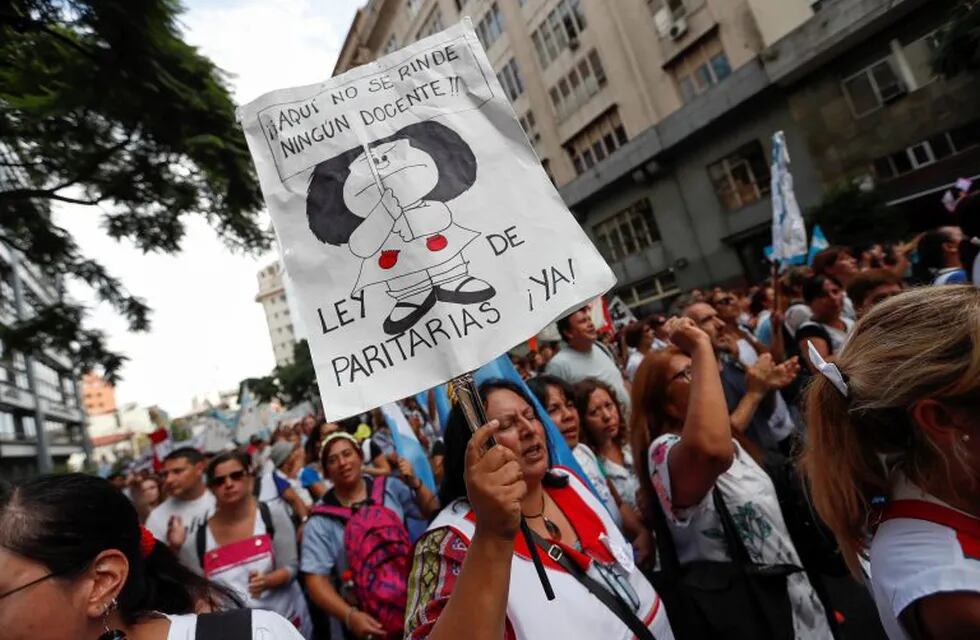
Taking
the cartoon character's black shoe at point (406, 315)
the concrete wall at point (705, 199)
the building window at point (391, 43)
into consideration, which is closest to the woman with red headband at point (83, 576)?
the cartoon character's black shoe at point (406, 315)

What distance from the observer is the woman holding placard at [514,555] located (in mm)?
1185

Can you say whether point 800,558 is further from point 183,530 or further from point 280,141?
point 183,530

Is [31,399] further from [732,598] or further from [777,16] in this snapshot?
[732,598]

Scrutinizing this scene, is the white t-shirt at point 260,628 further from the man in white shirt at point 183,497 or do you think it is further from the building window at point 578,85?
the building window at point 578,85

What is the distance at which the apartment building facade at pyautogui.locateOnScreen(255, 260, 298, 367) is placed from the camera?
106 meters

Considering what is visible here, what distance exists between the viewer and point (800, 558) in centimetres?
227

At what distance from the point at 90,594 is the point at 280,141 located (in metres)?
1.20

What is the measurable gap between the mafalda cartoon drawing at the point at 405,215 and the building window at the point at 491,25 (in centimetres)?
2745

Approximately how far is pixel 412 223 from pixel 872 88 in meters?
18.6

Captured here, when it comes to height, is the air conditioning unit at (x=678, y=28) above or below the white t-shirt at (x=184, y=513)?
above

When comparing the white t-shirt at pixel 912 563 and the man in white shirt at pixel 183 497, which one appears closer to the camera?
the white t-shirt at pixel 912 563

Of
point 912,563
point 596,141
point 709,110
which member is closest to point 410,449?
point 912,563

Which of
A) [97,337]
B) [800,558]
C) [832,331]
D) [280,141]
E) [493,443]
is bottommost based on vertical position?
[800,558]

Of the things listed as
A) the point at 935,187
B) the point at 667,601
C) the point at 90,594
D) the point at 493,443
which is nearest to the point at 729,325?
the point at 667,601
